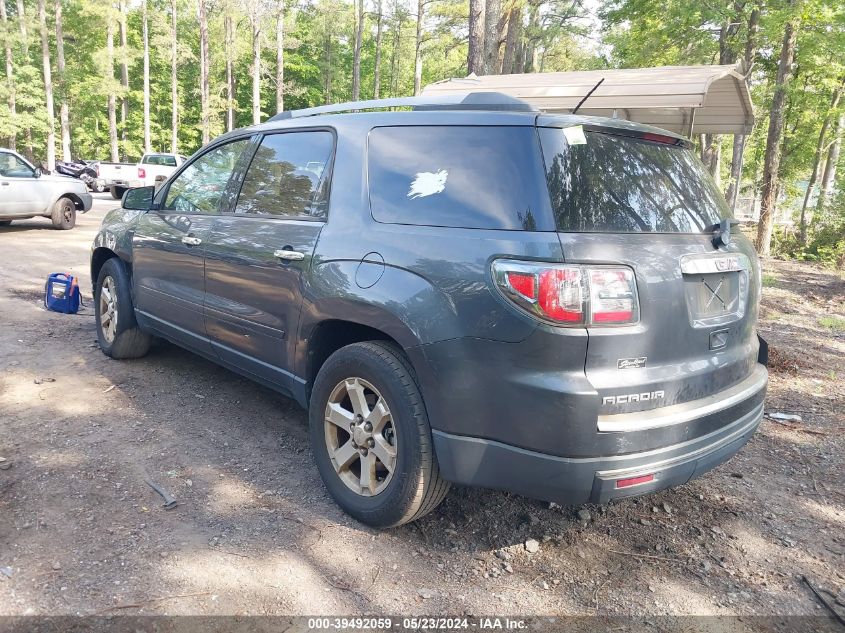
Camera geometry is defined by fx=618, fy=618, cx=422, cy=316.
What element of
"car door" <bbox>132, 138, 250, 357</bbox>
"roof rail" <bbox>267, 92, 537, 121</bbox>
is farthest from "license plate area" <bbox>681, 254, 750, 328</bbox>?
"car door" <bbox>132, 138, 250, 357</bbox>

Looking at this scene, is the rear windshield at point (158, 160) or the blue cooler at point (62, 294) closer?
the blue cooler at point (62, 294)

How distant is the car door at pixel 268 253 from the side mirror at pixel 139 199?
123cm

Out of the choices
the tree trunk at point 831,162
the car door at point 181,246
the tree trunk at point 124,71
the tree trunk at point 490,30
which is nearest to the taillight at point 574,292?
the car door at point 181,246

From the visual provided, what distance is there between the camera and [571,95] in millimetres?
8336

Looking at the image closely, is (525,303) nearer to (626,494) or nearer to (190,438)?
(626,494)

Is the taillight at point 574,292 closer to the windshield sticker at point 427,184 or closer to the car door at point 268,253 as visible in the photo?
the windshield sticker at point 427,184

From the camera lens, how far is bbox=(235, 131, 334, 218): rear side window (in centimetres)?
330

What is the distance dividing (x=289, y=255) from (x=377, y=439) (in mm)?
1090

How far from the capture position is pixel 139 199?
4828mm

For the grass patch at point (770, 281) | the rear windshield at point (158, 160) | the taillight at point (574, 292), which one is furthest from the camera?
the rear windshield at point (158, 160)

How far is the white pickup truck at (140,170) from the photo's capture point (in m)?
25.9

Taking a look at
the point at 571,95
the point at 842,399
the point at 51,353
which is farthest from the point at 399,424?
the point at 571,95

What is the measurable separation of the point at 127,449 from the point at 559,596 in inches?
99.5

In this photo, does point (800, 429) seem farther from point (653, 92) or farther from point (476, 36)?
point (476, 36)
